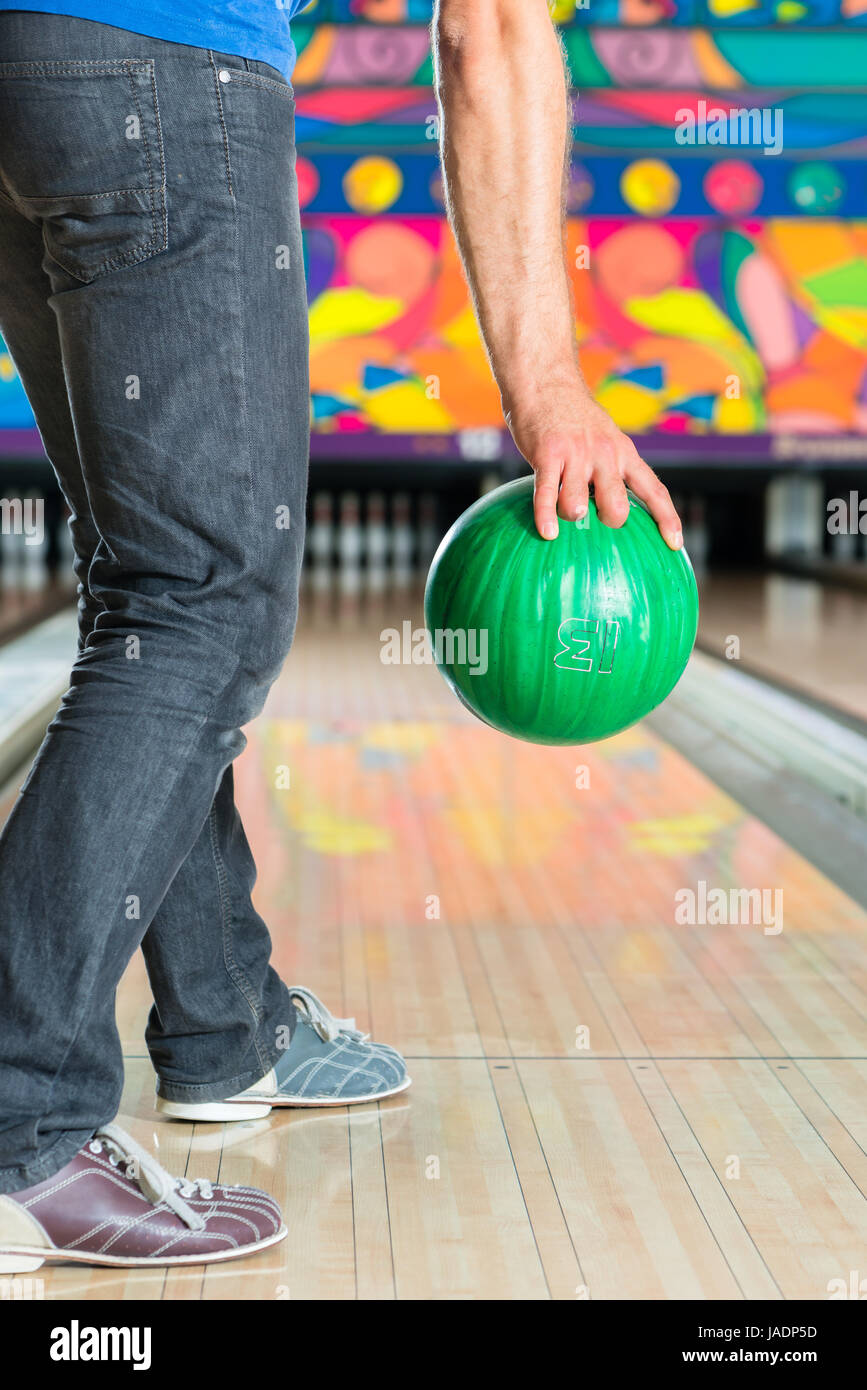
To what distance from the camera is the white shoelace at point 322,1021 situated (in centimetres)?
134

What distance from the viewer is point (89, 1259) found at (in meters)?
1.00

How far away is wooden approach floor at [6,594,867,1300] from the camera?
3.32 ft

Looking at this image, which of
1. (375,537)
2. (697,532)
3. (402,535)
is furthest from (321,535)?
(697,532)

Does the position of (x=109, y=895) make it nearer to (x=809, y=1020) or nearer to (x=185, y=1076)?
(x=185, y=1076)

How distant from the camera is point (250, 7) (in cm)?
97

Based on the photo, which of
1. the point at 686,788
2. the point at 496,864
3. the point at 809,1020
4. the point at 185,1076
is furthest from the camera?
the point at 686,788

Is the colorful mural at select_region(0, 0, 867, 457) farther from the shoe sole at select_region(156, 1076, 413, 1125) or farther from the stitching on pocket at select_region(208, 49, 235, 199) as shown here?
the stitching on pocket at select_region(208, 49, 235, 199)

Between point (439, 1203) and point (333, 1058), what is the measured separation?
0.23m

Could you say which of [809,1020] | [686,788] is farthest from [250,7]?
[686,788]

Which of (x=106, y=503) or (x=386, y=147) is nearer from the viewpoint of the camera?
(x=106, y=503)

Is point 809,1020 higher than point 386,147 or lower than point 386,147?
lower

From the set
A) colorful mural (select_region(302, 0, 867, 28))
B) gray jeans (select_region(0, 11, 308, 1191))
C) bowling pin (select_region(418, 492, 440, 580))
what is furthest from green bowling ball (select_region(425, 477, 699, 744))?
bowling pin (select_region(418, 492, 440, 580))

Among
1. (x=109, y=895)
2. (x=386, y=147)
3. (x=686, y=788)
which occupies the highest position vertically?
(x=386, y=147)
